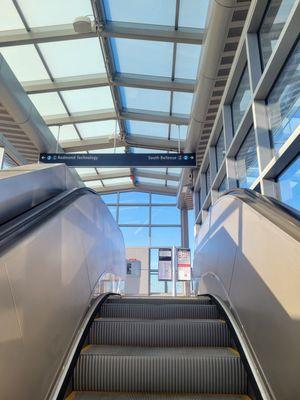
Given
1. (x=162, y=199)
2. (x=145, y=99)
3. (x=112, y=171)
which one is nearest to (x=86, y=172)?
(x=112, y=171)

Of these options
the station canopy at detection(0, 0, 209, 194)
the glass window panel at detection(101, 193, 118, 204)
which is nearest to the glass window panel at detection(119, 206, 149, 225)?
the glass window panel at detection(101, 193, 118, 204)

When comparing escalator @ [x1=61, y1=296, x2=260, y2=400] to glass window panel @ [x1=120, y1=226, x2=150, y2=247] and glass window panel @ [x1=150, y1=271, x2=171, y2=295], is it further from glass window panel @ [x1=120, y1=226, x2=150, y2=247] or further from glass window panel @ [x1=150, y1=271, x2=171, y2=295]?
glass window panel @ [x1=120, y1=226, x2=150, y2=247]

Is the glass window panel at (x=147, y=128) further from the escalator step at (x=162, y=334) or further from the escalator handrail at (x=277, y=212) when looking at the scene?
the escalator step at (x=162, y=334)

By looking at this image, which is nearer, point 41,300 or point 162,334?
point 41,300

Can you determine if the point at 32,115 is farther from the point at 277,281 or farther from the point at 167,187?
the point at 167,187

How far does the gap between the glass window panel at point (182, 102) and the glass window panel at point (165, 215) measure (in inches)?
312

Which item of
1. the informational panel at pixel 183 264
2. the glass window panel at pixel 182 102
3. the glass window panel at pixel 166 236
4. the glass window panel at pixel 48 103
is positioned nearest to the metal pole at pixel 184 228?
the glass window panel at pixel 166 236

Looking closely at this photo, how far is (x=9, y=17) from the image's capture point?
688cm

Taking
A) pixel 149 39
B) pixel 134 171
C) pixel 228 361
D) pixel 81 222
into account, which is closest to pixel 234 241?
pixel 228 361

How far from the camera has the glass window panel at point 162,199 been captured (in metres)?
18.1

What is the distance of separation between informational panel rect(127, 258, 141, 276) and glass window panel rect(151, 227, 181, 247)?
7.97 ft

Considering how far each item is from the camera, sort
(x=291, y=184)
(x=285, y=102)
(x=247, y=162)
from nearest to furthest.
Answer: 1. (x=291, y=184)
2. (x=285, y=102)
3. (x=247, y=162)

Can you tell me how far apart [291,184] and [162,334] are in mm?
2402

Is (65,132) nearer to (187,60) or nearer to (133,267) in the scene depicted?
(187,60)
